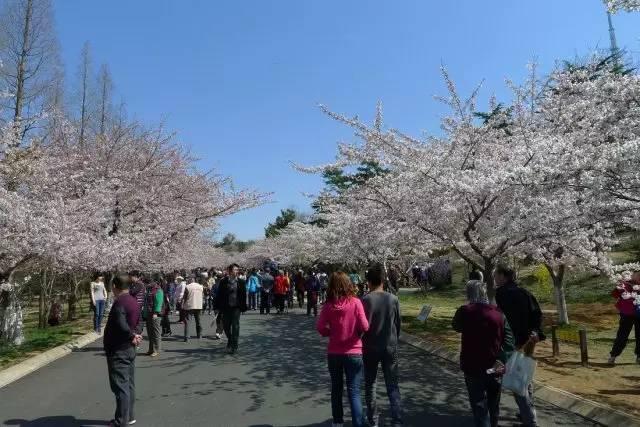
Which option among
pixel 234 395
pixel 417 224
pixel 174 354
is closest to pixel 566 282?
pixel 417 224

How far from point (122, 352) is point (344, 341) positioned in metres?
2.41

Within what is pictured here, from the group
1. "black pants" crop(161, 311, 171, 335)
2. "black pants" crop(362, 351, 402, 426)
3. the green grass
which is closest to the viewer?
"black pants" crop(362, 351, 402, 426)

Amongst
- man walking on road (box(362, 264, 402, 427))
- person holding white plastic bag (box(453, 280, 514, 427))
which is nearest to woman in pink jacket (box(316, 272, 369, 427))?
man walking on road (box(362, 264, 402, 427))

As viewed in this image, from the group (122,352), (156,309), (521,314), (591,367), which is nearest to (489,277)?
(591,367)

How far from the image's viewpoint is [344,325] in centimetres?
495

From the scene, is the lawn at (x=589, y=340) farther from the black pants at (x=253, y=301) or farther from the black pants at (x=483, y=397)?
the black pants at (x=253, y=301)

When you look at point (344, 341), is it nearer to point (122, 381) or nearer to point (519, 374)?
point (519, 374)

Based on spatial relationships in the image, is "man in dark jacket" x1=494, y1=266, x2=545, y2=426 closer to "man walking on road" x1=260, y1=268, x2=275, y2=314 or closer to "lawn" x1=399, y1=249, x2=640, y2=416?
"lawn" x1=399, y1=249, x2=640, y2=416

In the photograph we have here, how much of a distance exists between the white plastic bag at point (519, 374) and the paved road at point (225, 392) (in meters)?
0.80

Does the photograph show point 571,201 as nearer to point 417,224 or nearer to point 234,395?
point 417,224

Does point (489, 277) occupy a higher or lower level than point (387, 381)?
higher

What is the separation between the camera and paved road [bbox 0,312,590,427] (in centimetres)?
567

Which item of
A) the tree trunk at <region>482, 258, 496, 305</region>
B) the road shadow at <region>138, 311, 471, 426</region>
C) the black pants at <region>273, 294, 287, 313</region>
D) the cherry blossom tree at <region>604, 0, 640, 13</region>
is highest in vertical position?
the cherry blossom tree at <region>604, 0, 640, 13</region>

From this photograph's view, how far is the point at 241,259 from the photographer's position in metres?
68.4
